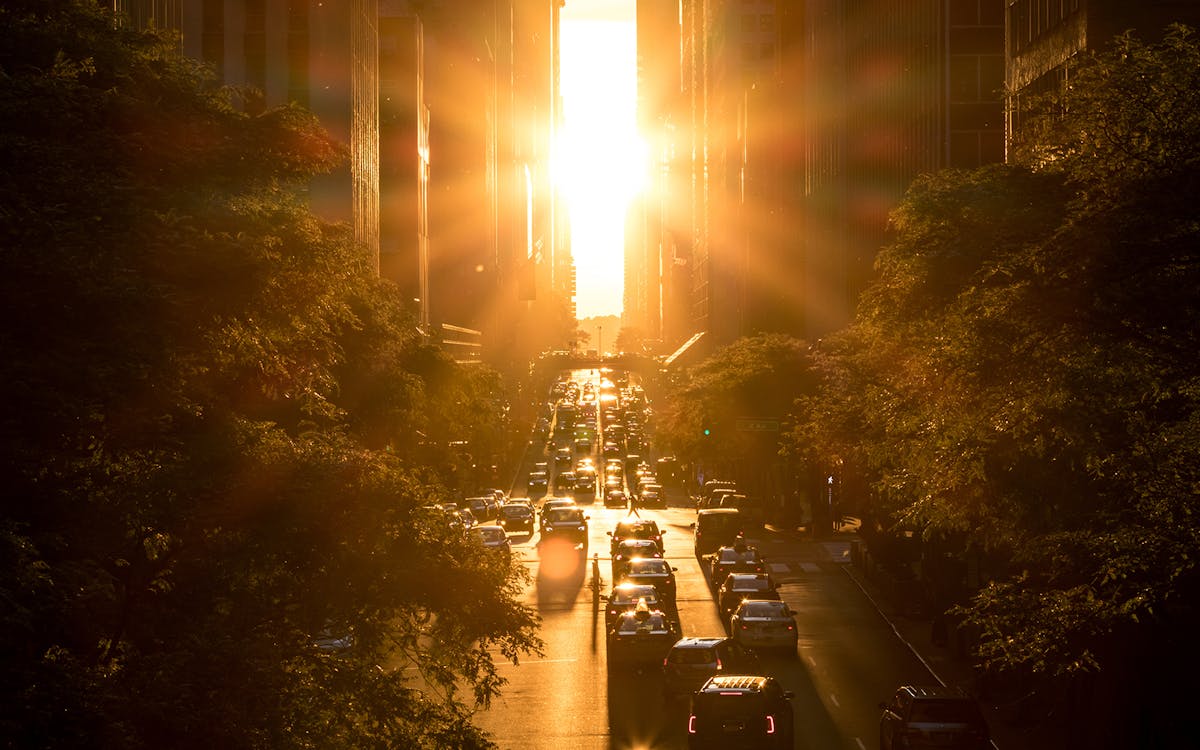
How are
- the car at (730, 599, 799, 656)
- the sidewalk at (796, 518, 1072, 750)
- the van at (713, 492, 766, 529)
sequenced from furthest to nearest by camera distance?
1. the van at (713, 492, 766, 529)
2. the car at (730, 599, 799, 656)
3. the sidewalk at (796, 518, 1072, 750)

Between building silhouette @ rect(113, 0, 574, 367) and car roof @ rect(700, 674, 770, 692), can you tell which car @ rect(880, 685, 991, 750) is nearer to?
car roof @ rect(700, 674, 770, 692)

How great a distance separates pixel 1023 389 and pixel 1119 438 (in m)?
2.13

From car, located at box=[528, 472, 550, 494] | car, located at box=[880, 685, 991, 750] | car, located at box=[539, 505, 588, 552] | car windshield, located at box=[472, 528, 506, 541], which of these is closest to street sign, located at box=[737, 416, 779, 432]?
car, located at box=[539, 505, 588, 552]

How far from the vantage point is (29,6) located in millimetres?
19062

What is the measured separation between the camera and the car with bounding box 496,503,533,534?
8538 cm

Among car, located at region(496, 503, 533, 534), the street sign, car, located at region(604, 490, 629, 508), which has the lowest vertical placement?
car, located at region(604, 490, 629, 508)

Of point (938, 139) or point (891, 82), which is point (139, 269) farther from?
point (891, 82)

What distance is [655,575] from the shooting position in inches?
1976

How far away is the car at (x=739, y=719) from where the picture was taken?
27391 millimetres

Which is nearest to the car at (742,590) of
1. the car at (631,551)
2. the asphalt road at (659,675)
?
the asphalt road at (659,675)

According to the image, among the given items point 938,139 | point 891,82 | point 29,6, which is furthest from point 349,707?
point 891,82

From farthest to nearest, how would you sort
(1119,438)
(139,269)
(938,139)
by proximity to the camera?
1. (938,139)
2. (1119,438)
3. (139,269)

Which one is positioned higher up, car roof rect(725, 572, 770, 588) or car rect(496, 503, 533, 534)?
car roof rect(725, 572, 770, 588)

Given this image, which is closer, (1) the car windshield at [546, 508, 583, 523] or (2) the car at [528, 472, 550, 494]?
(1) the car windshield at [546, 508, 583, 523]
